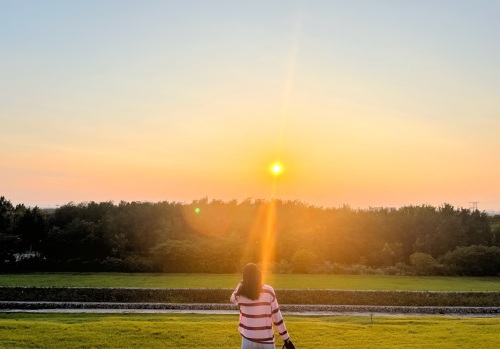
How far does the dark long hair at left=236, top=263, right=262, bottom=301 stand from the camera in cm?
686

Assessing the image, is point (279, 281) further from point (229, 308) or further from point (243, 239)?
point (243, 239)

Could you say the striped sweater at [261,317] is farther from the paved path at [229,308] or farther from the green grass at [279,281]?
the green grass at [279,281]

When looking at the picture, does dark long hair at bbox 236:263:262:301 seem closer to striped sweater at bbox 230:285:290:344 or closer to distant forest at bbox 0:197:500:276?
striped sweater at bbox 230:285:290:344

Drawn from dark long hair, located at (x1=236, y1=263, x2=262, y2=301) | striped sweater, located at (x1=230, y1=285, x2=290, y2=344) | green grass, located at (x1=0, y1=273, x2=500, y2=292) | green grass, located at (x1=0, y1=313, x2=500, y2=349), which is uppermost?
dark long hair, located at (x1=236, y1=263, x2=262, y2=301)

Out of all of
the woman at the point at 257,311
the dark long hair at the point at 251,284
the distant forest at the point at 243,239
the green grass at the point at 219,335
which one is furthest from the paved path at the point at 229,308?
the dark long hair at the point at 251,284

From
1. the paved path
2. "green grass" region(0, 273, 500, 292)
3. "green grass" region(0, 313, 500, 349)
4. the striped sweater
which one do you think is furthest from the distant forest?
the striped sweater

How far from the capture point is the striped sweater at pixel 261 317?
6.92 meters

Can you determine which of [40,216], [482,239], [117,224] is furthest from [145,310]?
[482,239]

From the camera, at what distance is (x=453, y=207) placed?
48188 millimetres

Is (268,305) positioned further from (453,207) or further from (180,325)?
(453,207)

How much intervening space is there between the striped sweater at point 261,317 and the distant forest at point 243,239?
29.8 metres

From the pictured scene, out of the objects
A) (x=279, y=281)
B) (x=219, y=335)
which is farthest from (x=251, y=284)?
(x=279, y=281)

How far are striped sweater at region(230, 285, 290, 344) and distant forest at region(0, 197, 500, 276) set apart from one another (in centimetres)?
2981

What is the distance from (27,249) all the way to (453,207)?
3791 cm
